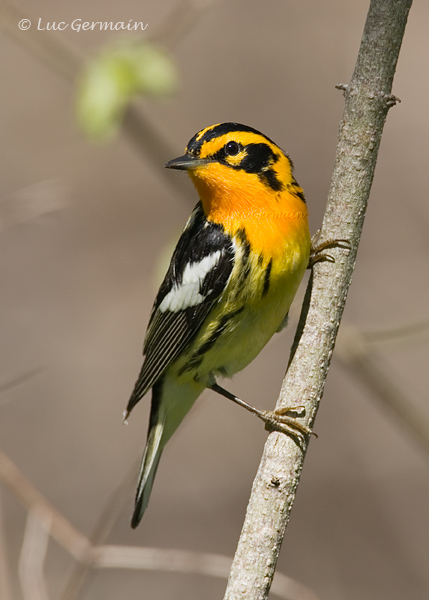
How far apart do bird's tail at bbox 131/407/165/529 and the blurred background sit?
87 centimetres

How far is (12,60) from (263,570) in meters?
9.26

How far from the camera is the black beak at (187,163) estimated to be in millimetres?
3660

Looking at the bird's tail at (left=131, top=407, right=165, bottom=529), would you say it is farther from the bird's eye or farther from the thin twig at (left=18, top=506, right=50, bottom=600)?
the bird's eye

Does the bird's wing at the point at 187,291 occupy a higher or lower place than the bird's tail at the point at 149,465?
higher

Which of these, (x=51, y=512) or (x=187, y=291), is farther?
(x=187, y=291)

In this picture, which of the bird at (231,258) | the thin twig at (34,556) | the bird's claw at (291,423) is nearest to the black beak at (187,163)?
the bird at (231,258)

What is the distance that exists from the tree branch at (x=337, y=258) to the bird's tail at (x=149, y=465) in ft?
4.59

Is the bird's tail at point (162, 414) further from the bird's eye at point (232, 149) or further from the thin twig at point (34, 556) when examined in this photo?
the bird's eye at point (232, 149)

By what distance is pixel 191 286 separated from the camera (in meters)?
3.89

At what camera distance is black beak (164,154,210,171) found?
144 inches

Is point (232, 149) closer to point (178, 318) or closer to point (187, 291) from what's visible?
point (187, 291)

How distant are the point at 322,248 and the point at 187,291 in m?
0.90

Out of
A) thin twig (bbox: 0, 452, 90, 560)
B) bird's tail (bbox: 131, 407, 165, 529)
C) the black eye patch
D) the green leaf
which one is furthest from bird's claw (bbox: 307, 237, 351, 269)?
thin twig (bbox: 0, 452, 90, 560)

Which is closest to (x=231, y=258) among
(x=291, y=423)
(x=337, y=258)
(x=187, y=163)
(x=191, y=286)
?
(x=191, y=286)
